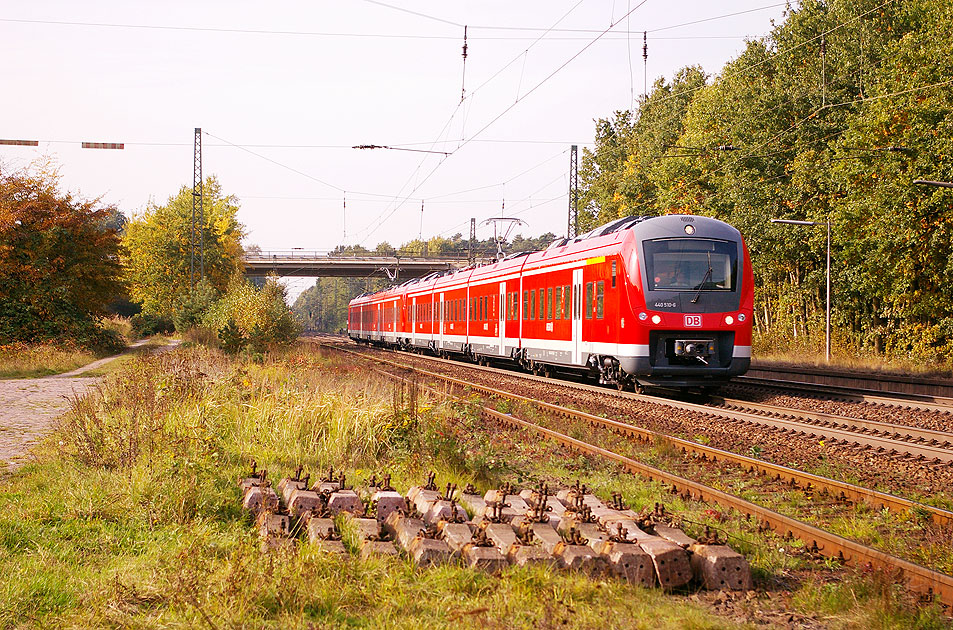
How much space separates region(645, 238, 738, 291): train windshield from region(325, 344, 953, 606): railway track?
439 cm

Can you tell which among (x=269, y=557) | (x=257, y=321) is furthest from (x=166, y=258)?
(x=269, y=557)

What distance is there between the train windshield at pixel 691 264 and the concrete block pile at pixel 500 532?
985cm

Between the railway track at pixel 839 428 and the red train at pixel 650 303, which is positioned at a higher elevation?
the red train at pixel 650 303

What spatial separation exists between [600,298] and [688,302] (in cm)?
218

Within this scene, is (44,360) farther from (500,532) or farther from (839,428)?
(500,532)

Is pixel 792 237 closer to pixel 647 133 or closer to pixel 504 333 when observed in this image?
pixel 504 333

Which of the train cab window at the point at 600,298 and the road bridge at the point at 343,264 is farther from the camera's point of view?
the road bridge at the point at 343,264

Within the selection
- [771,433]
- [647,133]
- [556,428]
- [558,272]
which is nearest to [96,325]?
[558,272]

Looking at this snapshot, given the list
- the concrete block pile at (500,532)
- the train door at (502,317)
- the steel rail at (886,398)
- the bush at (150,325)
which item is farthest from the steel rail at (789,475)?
the bush at (150,325)

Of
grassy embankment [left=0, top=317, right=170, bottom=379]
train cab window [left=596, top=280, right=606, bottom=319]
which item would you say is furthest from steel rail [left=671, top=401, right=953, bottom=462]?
grassy embankment [left=0, top=317, right=170, bottom=379]

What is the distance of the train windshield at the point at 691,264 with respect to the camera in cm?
1625

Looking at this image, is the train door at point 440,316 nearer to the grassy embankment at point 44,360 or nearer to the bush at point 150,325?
the grassy embankment at point 44,360

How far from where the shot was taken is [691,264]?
1641 centimetres

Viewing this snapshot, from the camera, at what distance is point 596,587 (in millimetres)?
4957
